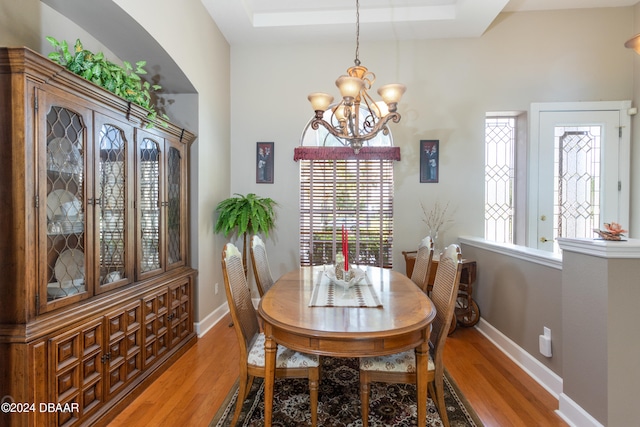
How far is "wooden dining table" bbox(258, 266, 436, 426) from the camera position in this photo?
4.50ft

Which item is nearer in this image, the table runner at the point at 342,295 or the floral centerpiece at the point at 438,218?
the table runner at the point at 342,295

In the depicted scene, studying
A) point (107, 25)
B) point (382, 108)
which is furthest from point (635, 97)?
point (107, 25)

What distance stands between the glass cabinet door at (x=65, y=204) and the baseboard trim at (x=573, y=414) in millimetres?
2964

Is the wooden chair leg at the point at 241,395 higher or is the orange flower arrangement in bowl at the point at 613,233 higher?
the orange flower arrangement in bowl at the point at 613,233

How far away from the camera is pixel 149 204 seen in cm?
244

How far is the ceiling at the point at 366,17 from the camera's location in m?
3.28

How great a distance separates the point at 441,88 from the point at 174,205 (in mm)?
3353

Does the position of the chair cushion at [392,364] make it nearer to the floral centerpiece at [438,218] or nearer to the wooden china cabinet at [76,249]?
the wooden china cabinet at [76,249]

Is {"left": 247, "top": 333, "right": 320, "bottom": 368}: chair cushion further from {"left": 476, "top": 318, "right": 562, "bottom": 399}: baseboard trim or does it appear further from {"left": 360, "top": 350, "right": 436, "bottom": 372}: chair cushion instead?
{"left": 476, "top": 318, "right": 562, "bottom": 399}: baseboard trim

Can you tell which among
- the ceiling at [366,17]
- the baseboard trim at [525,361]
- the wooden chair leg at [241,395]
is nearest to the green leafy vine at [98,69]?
the ceiling at [366,17]

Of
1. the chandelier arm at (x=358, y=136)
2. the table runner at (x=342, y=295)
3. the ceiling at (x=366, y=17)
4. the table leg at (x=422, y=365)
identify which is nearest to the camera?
the table leg at (x=422, y=365)

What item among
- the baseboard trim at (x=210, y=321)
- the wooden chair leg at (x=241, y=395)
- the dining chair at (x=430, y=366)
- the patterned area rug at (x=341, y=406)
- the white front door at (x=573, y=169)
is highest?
the white front door at (x=573, y=169)

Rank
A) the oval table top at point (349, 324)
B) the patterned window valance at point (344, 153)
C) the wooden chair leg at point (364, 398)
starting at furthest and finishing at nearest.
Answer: the patterned window valance at point (344, 153) < the wooden chair leg at point (364, 398) < the oval table top at point (349, 324)

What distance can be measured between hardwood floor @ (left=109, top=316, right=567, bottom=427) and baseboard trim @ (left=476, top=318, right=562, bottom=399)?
0.05 m
